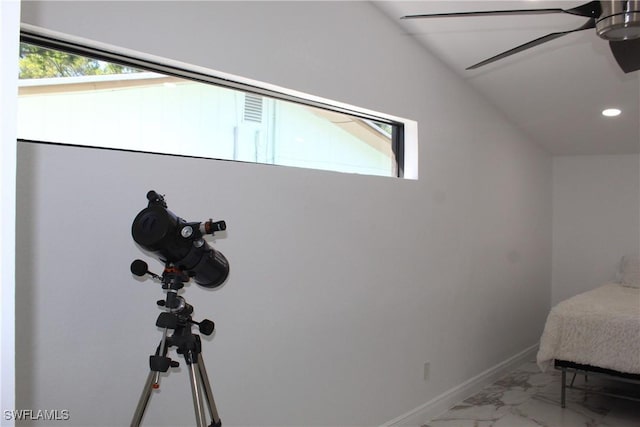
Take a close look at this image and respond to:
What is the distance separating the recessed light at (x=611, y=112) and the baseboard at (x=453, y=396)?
7.07 feet

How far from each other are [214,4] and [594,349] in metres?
3.06

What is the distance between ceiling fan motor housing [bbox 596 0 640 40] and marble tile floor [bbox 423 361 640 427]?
2.41m

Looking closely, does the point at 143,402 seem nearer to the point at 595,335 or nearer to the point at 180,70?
the point at 180,70

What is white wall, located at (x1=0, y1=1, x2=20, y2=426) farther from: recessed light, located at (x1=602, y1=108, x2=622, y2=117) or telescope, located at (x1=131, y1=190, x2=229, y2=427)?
recessed light, located at (x1=602, y1=108, x2=622, y2=117)

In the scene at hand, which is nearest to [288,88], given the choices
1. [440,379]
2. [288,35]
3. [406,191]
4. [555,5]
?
[288,35]

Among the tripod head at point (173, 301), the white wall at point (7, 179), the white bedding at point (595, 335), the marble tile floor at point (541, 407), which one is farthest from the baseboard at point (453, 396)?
the white wall at point (7, 179)

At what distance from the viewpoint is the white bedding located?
3.18 m

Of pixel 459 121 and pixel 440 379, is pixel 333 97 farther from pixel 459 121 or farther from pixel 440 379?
pixel 440 379

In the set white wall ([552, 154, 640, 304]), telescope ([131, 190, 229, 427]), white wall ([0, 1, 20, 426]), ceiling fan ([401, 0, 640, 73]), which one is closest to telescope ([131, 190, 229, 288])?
telescope ([131, 190, 229, 427])

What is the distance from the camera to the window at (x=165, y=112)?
1.74 meters

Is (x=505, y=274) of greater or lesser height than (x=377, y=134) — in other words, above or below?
below

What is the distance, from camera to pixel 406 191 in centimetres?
311

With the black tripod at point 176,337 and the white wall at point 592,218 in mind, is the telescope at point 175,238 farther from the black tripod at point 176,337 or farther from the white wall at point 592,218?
the white wall at point 592,218

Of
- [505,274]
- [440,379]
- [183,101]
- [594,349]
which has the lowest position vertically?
[440,379]
